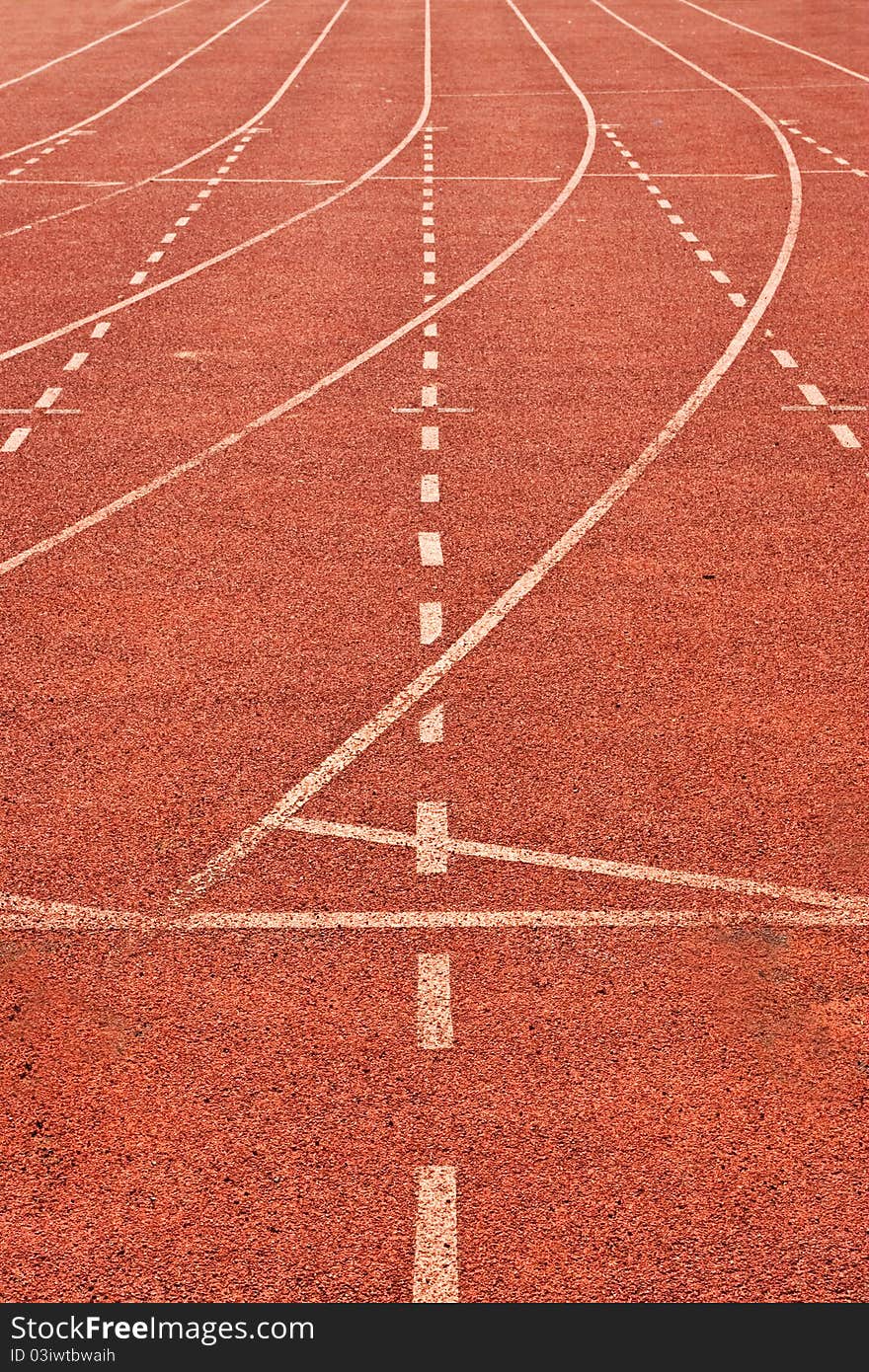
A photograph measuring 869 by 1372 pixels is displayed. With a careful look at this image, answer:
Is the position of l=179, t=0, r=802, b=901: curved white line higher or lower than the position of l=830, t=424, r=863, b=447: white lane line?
higher

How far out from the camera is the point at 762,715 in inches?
290

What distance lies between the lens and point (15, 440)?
10.9 metres

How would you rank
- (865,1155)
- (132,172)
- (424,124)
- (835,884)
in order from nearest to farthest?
(865,1155), (835,884), (132,172), (424,124)

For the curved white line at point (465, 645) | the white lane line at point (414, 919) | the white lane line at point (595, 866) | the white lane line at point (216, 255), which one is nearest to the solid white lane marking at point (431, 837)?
the white lane line at point (595, 866)

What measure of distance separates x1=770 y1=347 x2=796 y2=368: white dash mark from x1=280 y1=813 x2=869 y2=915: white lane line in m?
7.20

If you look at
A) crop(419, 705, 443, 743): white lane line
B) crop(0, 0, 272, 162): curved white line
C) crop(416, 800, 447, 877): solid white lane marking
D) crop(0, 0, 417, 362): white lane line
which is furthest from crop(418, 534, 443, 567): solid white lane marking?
crop(0, 0, 272, 162): curved white line

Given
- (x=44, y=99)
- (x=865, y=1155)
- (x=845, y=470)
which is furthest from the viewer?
(x=44, y=99)

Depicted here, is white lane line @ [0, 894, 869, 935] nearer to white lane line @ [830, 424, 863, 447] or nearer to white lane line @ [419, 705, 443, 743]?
white lane line @ [419, 705, 443, 743]

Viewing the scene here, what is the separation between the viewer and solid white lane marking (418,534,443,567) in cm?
895

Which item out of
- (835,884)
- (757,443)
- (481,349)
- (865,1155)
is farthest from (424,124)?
(865,1155)

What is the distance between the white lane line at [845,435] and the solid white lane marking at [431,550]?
11.0 ft

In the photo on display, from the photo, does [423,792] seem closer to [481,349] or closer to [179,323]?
[481,349]

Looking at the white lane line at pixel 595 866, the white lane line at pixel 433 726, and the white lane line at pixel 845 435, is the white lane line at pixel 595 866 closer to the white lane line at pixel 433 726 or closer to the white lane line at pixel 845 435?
the white lane line at pixel 433 726

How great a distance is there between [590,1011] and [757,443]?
245 inches
